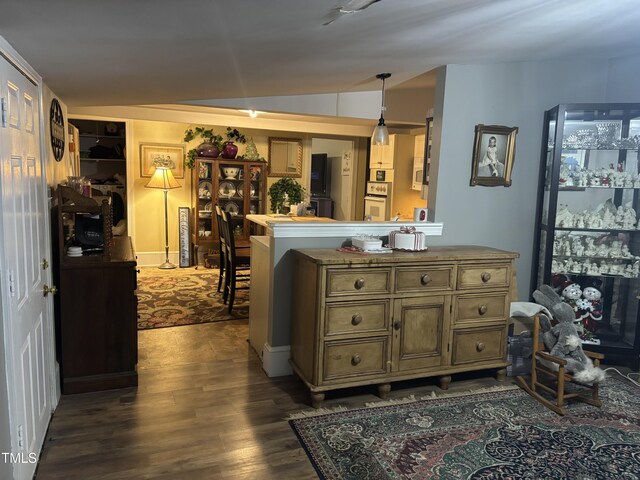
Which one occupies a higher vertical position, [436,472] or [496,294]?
[496,294]

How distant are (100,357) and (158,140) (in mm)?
4354

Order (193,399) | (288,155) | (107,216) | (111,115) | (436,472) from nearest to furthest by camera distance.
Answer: (436,472) < (193,399) < (107,216) < (111,115) < (288,155)

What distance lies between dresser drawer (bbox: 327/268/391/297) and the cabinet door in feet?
0.56

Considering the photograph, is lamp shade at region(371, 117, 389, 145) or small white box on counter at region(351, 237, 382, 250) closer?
small white box on counter at region(351, 237, 382, 250)

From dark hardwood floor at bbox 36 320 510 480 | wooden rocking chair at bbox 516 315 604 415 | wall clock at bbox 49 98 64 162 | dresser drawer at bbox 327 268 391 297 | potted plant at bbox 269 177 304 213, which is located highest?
wall clock at bbox 49 98 64 162

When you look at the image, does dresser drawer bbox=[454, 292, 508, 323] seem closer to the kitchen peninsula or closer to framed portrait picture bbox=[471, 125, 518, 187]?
the kitchen peninsula

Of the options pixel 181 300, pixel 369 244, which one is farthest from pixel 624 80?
pixel 181 300

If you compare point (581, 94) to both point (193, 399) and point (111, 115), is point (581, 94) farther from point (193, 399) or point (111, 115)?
point (111, 115)

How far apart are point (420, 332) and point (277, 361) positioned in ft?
3.35

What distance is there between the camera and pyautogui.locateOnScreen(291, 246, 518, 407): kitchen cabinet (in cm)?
290

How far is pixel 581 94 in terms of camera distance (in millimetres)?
3799

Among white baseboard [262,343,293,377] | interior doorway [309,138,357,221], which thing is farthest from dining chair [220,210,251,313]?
interior doorway [309,138,357,221]

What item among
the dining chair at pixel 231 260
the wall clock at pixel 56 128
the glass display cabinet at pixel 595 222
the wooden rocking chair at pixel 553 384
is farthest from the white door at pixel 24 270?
the glass display cabinet at pixel 595 222

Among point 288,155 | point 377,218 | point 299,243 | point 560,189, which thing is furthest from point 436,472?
point 288,155
